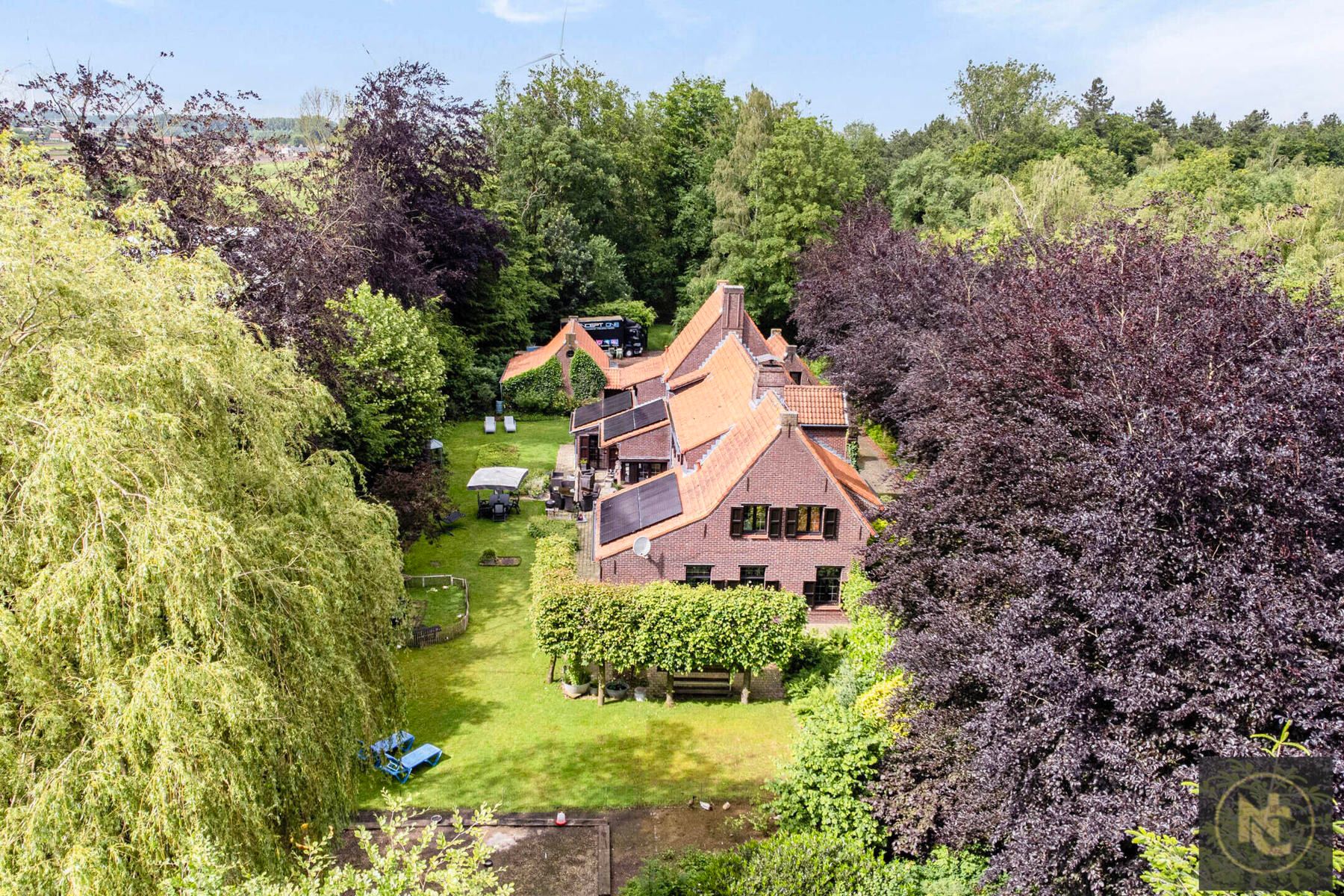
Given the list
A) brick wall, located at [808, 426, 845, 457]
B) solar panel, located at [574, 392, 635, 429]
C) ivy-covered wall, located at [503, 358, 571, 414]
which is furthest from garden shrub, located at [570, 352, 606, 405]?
brick wall, located at [808, 426, 845, 457]

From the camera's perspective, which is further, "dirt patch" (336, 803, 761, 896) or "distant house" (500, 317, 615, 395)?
"distant house" (500, 317, 615, 395)

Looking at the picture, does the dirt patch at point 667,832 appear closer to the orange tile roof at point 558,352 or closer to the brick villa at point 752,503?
the brick villa at point 752,503

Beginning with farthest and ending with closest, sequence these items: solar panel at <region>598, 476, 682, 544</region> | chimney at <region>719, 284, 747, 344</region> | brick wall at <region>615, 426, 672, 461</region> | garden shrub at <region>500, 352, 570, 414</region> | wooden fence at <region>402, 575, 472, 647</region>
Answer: garden shrub at <region>500, 352, 570, 414</region>, chimney at <region>719, 284, 747, 344</region>, brick wall at <region>615, 426, 672, 461</region>, solar panel at <region>598, 476, 682, 544</region>, wooden fence at <region>402, 575, 472, 647</region>

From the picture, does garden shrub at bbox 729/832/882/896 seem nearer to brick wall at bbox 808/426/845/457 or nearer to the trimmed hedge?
the trimmed hedge

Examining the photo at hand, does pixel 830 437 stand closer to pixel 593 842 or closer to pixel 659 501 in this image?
pixel 659 501

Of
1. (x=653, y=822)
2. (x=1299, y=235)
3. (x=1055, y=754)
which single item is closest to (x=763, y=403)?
(x=653, y=822)
